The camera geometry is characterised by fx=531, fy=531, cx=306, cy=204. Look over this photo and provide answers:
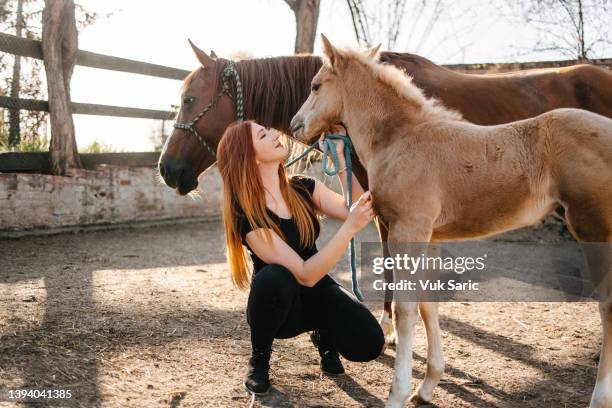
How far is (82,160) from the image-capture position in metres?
7.11

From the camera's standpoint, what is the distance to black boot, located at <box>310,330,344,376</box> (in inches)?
118

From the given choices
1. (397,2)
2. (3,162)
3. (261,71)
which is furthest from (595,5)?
(3,162)

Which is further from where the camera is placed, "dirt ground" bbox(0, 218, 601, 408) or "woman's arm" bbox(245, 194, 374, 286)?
"dirt ground" bbox(0, 218, 601, 408)

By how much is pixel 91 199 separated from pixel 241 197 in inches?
189

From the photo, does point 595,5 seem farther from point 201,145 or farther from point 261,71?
point 201,145

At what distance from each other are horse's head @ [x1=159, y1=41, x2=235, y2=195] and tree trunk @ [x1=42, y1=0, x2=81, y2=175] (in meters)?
3.31

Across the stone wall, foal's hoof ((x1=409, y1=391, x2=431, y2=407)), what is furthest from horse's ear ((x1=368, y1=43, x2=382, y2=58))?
the stone wall

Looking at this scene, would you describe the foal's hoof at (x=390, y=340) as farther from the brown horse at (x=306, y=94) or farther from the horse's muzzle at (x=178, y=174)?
the horse's muzzle at (x=178, y=174)

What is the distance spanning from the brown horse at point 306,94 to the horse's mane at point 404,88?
1.09 meters

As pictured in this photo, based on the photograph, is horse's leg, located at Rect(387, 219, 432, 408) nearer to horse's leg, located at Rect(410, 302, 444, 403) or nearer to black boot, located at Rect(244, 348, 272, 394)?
horse's leg, located at Rect(410, 302, 444, 403)

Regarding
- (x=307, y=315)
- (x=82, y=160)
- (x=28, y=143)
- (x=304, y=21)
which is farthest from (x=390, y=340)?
(x=304, y=21)

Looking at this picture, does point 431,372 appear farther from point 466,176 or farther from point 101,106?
point 101,106

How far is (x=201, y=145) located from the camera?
4.07 meters

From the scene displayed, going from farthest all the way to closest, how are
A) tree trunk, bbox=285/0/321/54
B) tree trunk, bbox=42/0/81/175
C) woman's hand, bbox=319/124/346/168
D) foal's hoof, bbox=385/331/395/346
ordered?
1. tree trunk, bbox=285/0/321/54
2. tree trunk, bbox=42/0/81/175
3. foal's hoof, bbox=385/331/395/346
4. woman's hand, bbox=319/124/346/168
